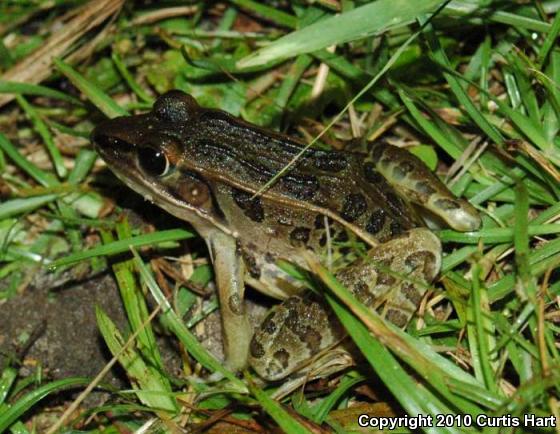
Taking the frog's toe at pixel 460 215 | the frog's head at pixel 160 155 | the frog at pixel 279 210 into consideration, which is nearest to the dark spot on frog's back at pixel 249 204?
the frog at pixel 279 210

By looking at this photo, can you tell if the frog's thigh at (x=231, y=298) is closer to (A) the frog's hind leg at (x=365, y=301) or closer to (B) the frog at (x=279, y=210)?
(B) the frog at (x=279, y=210)

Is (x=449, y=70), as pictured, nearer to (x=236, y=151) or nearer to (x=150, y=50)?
(x=236, y=151)

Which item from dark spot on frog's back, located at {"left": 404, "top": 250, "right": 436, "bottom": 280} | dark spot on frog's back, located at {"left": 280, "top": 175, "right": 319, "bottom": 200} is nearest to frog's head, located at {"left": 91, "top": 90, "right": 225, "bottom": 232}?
dark spot on frog's back, located at {"left": 280, "top": 175, "right": 319, "bottom": 200}

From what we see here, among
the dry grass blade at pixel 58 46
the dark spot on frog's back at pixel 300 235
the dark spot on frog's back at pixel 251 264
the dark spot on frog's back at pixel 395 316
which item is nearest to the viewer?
the dark spot on frog's back at pixel 395 316

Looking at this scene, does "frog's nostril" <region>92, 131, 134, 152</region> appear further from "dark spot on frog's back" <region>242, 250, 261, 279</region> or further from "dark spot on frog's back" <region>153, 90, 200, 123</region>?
"dark spot on frog's back" <region>242, 250, 261, 279</region>

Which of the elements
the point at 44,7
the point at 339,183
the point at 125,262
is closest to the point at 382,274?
the point at 339,183

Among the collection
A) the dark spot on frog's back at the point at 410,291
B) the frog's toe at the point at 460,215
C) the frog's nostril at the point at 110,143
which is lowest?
the dark spot on frog's back at the point at 410,291
